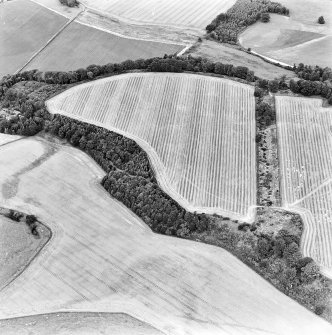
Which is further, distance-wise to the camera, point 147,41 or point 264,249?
point 147,41

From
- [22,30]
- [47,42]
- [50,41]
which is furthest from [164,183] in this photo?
[22,30]

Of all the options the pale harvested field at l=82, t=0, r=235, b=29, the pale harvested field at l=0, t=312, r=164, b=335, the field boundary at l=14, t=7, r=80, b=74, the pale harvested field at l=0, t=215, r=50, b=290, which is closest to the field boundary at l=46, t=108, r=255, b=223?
the pale harvested field at l=0, t=215, r=50, b=290

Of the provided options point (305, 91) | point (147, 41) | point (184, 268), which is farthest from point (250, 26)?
point (184, 268)

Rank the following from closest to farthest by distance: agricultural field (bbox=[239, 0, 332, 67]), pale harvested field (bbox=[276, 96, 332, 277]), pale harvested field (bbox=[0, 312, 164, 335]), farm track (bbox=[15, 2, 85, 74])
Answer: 1. pale harvested field (bbox=[0, 312, 164, 335])
2. pale harvested field (bbox=[276, 96, 332, 277])
3. agricultural field (bbox=[239, 0, 332, 67])
4. farm track (bbox=[15, 2, 85, 74])

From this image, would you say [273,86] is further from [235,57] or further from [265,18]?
[265,18]

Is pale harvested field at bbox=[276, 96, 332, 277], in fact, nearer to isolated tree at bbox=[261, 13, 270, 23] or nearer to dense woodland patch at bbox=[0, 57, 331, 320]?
dense woodland patch at bbox=[0, 57, 331, 320]

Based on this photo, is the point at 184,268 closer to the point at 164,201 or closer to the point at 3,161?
the point at 164,201

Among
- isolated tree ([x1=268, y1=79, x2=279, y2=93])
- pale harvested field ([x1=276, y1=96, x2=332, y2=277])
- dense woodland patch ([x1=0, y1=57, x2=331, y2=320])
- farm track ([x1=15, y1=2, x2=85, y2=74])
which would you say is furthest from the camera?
farm track ([x1=15, y1=2, x2=85, y2=74])
